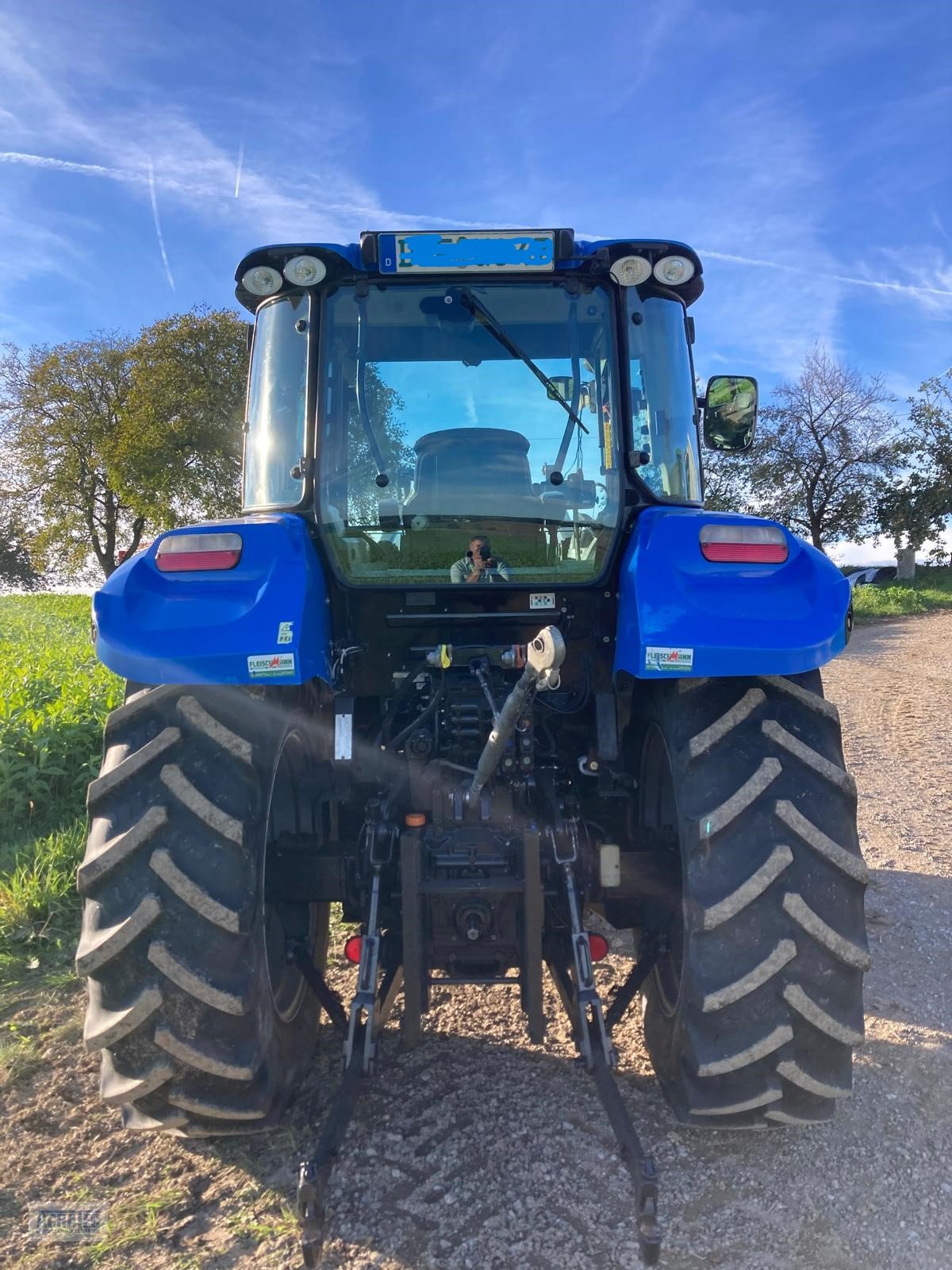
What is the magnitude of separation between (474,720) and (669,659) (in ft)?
2.24

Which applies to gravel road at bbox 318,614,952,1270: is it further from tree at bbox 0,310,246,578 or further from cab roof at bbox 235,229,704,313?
tree at bbox 0,310,246,578

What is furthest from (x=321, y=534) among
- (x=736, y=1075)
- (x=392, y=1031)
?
(x=736, y=1075)

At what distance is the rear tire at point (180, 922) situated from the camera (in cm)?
216

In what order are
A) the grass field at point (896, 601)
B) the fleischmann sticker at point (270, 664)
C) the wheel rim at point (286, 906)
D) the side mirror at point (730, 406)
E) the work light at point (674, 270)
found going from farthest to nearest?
the grass field at point (896, 601)
the side mirror at point (730, 406)
the work light at point (674, 270)
the wheel rim at point (286, 906)
the fleischmann sticker at point (270, 664)

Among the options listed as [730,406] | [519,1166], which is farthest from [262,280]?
[519,1166]

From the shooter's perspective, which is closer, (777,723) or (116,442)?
(777,723)

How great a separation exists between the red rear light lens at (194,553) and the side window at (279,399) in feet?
1.55

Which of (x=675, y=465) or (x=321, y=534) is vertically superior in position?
(x=675, y=465)

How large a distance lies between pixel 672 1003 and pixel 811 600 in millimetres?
1250

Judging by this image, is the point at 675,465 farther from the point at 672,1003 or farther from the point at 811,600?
the point at 672,1003

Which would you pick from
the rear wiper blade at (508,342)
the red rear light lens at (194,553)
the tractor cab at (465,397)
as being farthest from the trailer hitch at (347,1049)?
the rear wiper blade at (508,342)

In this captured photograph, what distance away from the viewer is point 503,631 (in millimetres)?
2895

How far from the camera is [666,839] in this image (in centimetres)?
264

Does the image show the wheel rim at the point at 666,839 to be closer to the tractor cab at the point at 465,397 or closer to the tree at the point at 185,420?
the tractor cab at the point at 465,397
